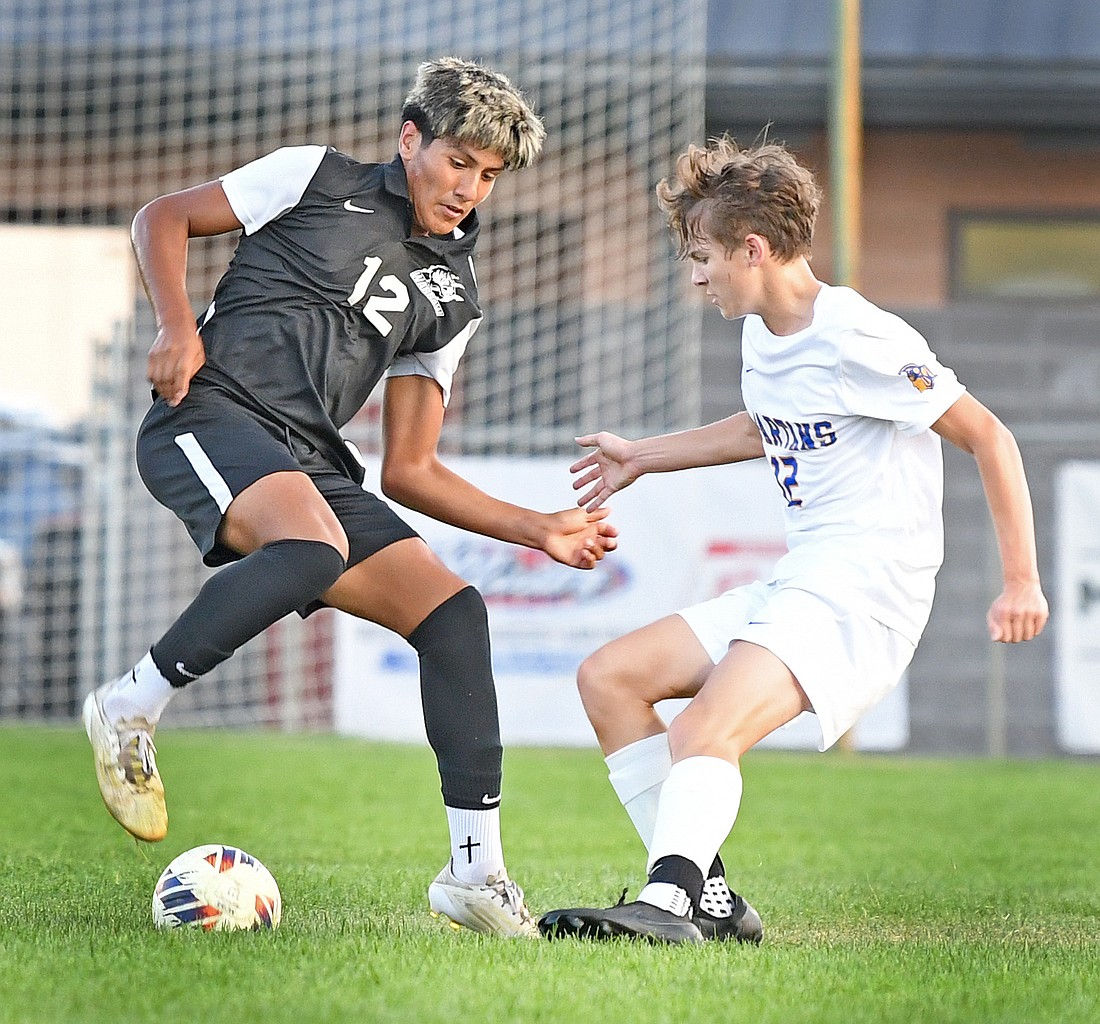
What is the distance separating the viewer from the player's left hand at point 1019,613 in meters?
3.65

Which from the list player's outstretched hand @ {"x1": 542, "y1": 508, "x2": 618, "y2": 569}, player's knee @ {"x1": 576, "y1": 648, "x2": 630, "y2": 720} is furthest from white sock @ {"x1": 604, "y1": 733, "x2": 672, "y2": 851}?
player's outstretched hand @ {"x1": 542, "y1": 508, "x2": 618, "y2": 569}

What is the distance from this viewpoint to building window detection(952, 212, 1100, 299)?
41.6 feet

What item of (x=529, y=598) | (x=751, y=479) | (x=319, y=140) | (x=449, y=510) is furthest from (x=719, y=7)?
(x=449, y=510)

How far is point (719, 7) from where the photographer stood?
39.1ft

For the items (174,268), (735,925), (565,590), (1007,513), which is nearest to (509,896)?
(735,925)

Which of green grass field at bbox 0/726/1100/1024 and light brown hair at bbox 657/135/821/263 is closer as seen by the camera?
green grass field at bbox 0/726/1100/1024

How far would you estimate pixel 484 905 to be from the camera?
388cm

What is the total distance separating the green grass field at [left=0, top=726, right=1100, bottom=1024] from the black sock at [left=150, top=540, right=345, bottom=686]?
562 millimetres

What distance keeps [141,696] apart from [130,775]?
0.16 metres

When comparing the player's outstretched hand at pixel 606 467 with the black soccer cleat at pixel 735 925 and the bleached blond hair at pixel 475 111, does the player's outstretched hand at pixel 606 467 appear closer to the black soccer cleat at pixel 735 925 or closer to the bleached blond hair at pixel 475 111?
the bleached blond hair at pixel 475 111

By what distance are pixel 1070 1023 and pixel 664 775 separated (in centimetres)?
129

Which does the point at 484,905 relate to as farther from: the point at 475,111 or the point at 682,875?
the point at 475,111

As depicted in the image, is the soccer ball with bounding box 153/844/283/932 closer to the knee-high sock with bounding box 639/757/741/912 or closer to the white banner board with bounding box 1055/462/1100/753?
the knee-high sock with bounding box 639/757/741/912

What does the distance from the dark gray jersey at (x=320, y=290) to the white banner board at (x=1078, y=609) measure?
6.75 meters
